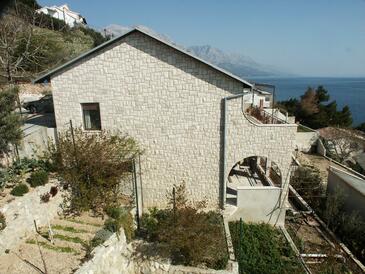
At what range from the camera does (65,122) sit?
15.8 meters

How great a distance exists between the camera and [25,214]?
11828 millimetres

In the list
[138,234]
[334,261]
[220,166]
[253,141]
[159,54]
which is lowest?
[334,261]

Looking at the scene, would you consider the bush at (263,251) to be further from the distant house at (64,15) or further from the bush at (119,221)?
the distant house at (64,15)

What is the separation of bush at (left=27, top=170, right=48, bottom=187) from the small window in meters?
3.67

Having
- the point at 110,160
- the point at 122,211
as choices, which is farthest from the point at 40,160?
the point at 122,211

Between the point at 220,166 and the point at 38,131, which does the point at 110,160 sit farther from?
the point at 220,166

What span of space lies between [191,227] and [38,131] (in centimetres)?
998

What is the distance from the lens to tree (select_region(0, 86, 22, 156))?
1220cm

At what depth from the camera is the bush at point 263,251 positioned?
1267 cm

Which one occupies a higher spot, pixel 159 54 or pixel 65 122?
pixel 159 54

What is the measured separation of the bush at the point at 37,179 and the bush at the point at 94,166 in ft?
3.44

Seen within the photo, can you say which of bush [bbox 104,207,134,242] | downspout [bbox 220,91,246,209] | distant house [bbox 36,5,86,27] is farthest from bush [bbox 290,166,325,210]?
distant house [bbox 36,5,86,27]

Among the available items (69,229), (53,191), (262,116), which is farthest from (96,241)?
(262,116)

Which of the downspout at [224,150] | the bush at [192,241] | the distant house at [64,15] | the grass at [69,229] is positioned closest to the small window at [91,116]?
the grass at [69,229]
